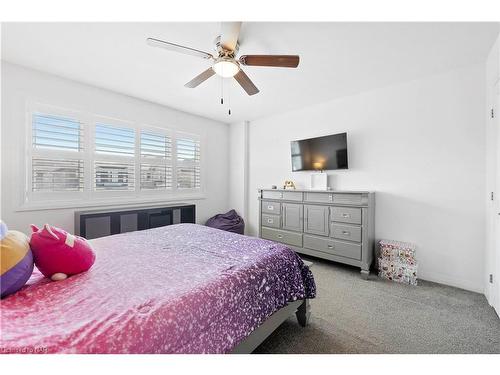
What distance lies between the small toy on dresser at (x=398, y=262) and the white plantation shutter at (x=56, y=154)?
4234 mm

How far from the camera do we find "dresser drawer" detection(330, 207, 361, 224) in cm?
292

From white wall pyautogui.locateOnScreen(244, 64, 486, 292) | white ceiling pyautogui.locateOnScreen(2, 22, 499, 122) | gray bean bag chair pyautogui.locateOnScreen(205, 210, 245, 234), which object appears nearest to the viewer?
white ceiling pyautogui.locateOnScreen(2, 22, 499, 122)

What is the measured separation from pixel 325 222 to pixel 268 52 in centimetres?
233

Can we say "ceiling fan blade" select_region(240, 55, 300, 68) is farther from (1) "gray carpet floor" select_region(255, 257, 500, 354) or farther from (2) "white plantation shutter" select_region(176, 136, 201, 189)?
(2) "white plantation shutter" select_region(176, 136, 201, 189)

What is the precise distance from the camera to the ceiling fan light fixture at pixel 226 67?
1985 mm

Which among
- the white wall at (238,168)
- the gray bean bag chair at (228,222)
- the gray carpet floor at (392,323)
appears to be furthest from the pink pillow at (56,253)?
the white wall at (238,168)

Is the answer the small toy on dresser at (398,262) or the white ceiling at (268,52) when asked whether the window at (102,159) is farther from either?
the small toy on dresser at (398,262)

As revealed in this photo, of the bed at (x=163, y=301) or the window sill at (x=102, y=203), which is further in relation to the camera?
the window sill at (x=102, y=203)

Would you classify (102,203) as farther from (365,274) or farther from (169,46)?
(365,274)

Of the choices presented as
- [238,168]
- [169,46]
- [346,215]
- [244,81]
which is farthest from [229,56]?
[238,168]

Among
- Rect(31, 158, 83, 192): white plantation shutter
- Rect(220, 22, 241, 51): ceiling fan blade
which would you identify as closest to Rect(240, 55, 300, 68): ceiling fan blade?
Rect(220, 22, 241, 51): ceiling fan blade

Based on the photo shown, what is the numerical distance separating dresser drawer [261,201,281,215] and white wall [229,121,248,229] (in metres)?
0.92

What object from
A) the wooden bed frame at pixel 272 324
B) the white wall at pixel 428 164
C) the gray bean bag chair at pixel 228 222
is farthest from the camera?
the gray bean bag chair at pixel 228 222

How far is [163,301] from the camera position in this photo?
1010mm
